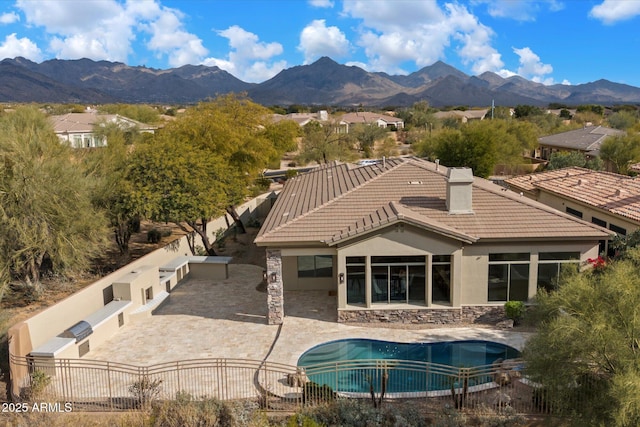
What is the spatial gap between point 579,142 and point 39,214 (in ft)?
173

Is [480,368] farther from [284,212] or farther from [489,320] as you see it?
[284,212]

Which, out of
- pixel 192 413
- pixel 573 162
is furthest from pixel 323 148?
pixel 192 413

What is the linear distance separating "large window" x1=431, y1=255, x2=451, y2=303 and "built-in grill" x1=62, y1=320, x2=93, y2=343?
11826mm

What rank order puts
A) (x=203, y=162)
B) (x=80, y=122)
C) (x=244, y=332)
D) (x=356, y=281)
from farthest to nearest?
(x=80, y=122) < (x=203, y=162) < (x=356, y=281) < (x=244, y=332)

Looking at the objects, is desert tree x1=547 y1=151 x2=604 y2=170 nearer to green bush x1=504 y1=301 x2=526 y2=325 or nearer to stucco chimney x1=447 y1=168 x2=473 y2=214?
stucco chimney x1=447 y1=168 x2=473 y2=214

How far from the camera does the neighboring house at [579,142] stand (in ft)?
169

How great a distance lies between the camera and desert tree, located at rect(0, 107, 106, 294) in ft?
67.4

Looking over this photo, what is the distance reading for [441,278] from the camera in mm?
18516

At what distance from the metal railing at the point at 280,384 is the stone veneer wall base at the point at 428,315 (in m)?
3.25

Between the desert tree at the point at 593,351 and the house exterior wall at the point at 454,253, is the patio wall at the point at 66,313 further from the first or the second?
the desert tree at the point at 593,351

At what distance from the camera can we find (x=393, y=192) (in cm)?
2127

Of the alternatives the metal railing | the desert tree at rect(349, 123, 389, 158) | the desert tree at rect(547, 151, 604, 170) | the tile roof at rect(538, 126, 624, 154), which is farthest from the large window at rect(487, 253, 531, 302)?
the desert tree at rect(349, 123, 389, 158)

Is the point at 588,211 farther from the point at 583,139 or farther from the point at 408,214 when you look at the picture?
the point at 583,139

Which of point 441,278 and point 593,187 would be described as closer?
point 441,278
